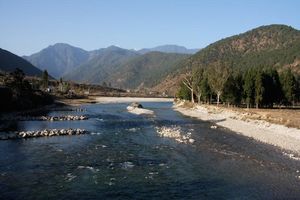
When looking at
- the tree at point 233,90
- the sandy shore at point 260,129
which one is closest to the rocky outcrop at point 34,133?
the sandy shore at point 260,129

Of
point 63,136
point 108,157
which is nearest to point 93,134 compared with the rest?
point 63,136

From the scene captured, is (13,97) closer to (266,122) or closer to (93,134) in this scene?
(93,134)

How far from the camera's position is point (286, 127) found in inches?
2530

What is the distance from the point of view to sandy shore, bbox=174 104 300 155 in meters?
55.1

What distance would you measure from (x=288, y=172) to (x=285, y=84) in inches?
3385

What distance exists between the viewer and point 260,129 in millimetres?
69500

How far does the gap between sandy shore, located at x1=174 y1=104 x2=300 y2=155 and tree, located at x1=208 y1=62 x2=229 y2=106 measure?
58.8 ft

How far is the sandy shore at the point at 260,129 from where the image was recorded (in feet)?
181

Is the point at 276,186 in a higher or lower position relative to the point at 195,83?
lower

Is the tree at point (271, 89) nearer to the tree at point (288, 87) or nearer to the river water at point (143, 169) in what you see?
the tree at point (288, 87)

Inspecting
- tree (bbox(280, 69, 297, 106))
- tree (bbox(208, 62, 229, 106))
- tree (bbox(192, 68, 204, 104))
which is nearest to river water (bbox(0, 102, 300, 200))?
tree (bbox(208, 62, 229, 106))

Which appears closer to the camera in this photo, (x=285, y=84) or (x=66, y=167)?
(x=66, y=167)

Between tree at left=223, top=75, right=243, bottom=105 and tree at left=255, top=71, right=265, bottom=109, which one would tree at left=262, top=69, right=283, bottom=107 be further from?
tree at left=223, top=75, right=243, bottom=105

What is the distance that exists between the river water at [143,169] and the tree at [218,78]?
6049 cm
